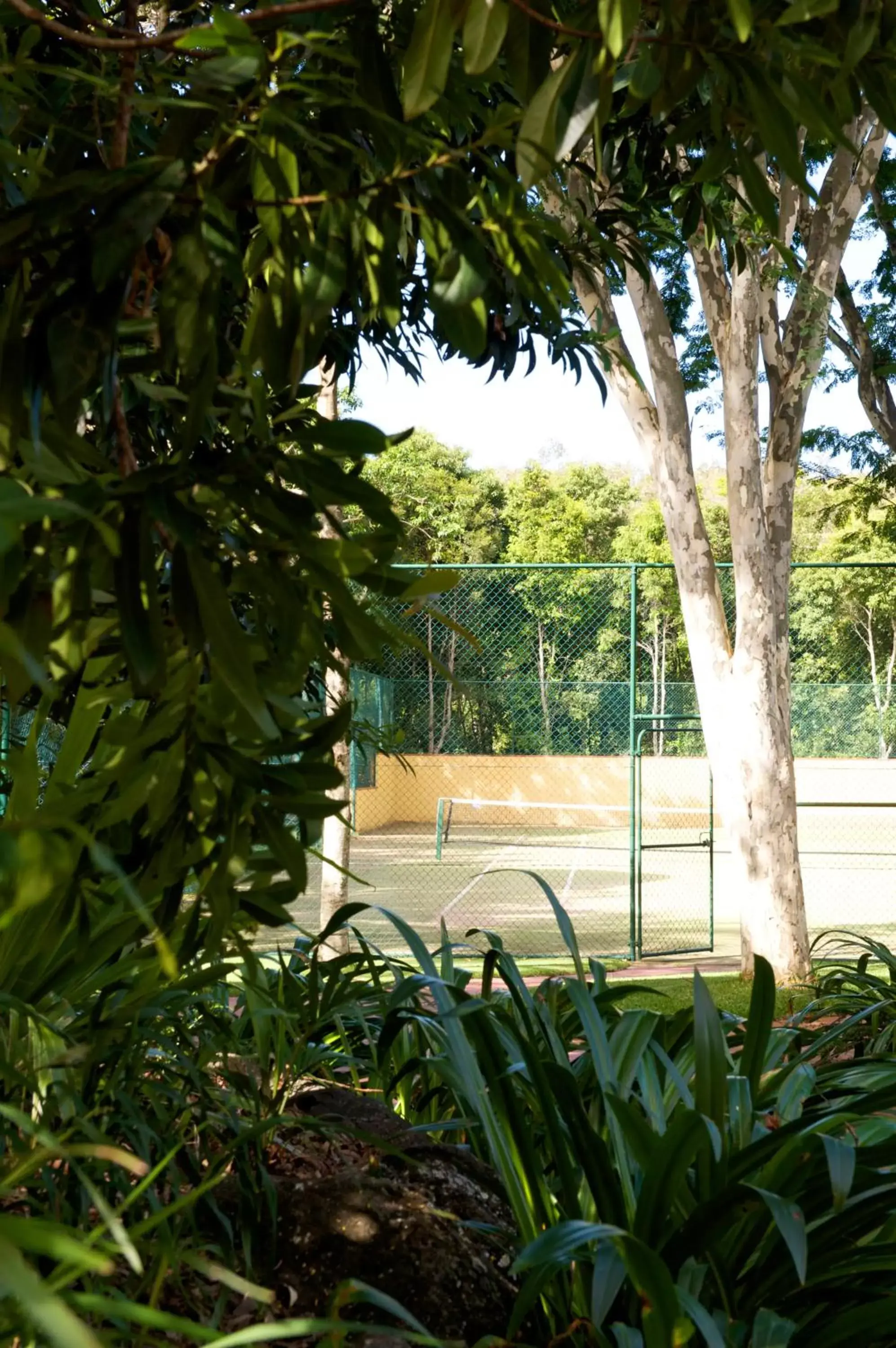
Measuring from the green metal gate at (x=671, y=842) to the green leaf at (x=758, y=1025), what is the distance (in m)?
7.78

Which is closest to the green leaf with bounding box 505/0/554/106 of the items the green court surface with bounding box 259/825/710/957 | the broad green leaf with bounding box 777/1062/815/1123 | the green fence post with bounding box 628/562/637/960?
the broad green leaf with bounding box 777/1062/815/1123

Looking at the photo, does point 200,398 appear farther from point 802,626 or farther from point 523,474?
point 523,474

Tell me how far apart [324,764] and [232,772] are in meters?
0.07

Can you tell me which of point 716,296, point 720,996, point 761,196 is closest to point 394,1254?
point 761,196

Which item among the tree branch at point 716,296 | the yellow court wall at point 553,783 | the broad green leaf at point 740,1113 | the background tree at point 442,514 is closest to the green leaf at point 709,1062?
the broad green leaf at point 740,1113

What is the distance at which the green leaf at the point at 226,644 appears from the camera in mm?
859

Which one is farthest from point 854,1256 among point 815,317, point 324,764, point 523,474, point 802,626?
point 523,474

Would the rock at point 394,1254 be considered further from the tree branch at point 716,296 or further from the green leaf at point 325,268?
the tree branch at point 716,296

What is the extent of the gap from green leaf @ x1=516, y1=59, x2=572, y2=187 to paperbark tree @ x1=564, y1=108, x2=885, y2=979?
718cm

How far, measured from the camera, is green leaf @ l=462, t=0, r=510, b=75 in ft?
2.80

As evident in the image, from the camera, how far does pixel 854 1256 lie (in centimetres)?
163

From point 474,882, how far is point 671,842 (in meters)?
6.42

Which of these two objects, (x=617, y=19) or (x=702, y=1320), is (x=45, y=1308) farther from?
(x=702, y=1320)

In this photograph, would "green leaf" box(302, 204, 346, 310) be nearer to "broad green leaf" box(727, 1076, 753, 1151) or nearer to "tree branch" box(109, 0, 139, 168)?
"tree branch" box(109, 0, 139, 168)
